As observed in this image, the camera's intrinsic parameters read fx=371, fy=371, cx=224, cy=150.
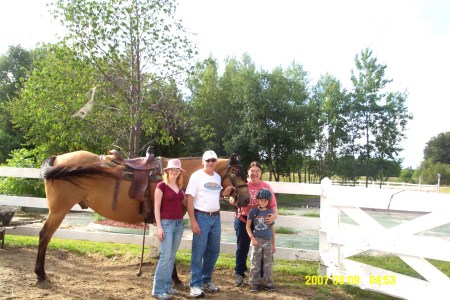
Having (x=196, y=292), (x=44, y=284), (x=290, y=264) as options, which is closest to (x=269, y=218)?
→ (x=196, y=292)

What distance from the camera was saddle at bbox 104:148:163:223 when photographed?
4652mm

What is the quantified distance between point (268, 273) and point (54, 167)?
116 inches

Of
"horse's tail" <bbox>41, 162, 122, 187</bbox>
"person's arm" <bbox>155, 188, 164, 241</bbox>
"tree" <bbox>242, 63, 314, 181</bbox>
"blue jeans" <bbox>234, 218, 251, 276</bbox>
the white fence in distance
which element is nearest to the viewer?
"person's arm" <bbox>155, 188, 164, 241</bbox>

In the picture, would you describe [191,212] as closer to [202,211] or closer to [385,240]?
[202,211]

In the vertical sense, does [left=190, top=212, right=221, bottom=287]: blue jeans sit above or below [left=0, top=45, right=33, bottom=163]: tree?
below

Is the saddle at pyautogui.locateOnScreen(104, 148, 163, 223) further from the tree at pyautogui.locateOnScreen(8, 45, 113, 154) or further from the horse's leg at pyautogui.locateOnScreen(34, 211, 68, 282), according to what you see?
the tree at pyautogui.locateOnScreen(8, 45, 113, 154)

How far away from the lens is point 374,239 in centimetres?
416

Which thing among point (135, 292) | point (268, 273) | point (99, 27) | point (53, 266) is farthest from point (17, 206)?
point (99, 27)

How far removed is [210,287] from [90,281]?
154cm

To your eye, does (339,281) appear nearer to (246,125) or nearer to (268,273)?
(268,273)

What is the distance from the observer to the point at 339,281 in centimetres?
471

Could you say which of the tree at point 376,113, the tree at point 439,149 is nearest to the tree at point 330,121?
the tree at point 376,113

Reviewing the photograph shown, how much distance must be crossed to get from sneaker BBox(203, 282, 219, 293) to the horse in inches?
41.7

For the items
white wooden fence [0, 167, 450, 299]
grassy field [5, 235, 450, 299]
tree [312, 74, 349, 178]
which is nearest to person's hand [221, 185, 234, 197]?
white wooden fence [0, 167, 450, 299]
